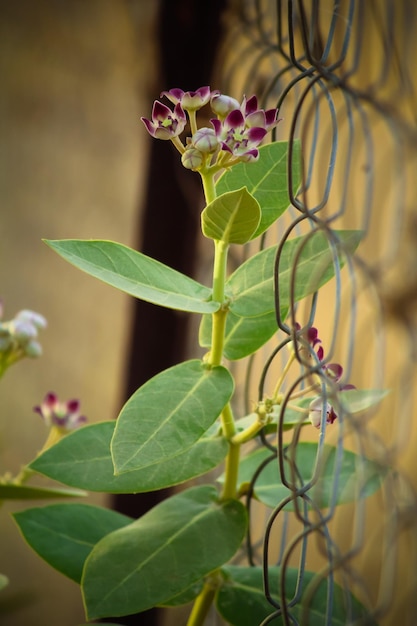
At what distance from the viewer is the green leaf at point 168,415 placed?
0.42 m

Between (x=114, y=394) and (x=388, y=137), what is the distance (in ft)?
2.13

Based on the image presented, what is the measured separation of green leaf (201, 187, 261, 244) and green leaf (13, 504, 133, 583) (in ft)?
0.90

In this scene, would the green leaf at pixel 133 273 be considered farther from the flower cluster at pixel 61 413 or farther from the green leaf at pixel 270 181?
the flower cluster at pixel 61 413

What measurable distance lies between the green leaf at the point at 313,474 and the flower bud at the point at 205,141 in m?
0.24

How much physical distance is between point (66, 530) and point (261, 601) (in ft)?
0.55

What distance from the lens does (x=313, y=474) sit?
550mm

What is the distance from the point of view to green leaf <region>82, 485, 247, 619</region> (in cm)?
47

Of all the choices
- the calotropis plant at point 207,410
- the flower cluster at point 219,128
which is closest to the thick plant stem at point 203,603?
the calotropis plant at point 207,410

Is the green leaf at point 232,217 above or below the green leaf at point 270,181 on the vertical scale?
below

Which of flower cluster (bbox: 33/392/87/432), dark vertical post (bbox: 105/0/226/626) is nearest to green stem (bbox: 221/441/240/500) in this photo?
flower cluster (bbox: 33/392/87/432)

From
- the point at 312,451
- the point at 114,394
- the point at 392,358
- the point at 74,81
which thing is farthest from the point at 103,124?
the point at 312,451

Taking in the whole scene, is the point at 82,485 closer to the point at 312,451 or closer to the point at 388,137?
the point at 312,451

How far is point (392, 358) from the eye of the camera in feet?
2.53

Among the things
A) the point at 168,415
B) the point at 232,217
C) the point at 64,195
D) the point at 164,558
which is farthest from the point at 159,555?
the point at 64,195
